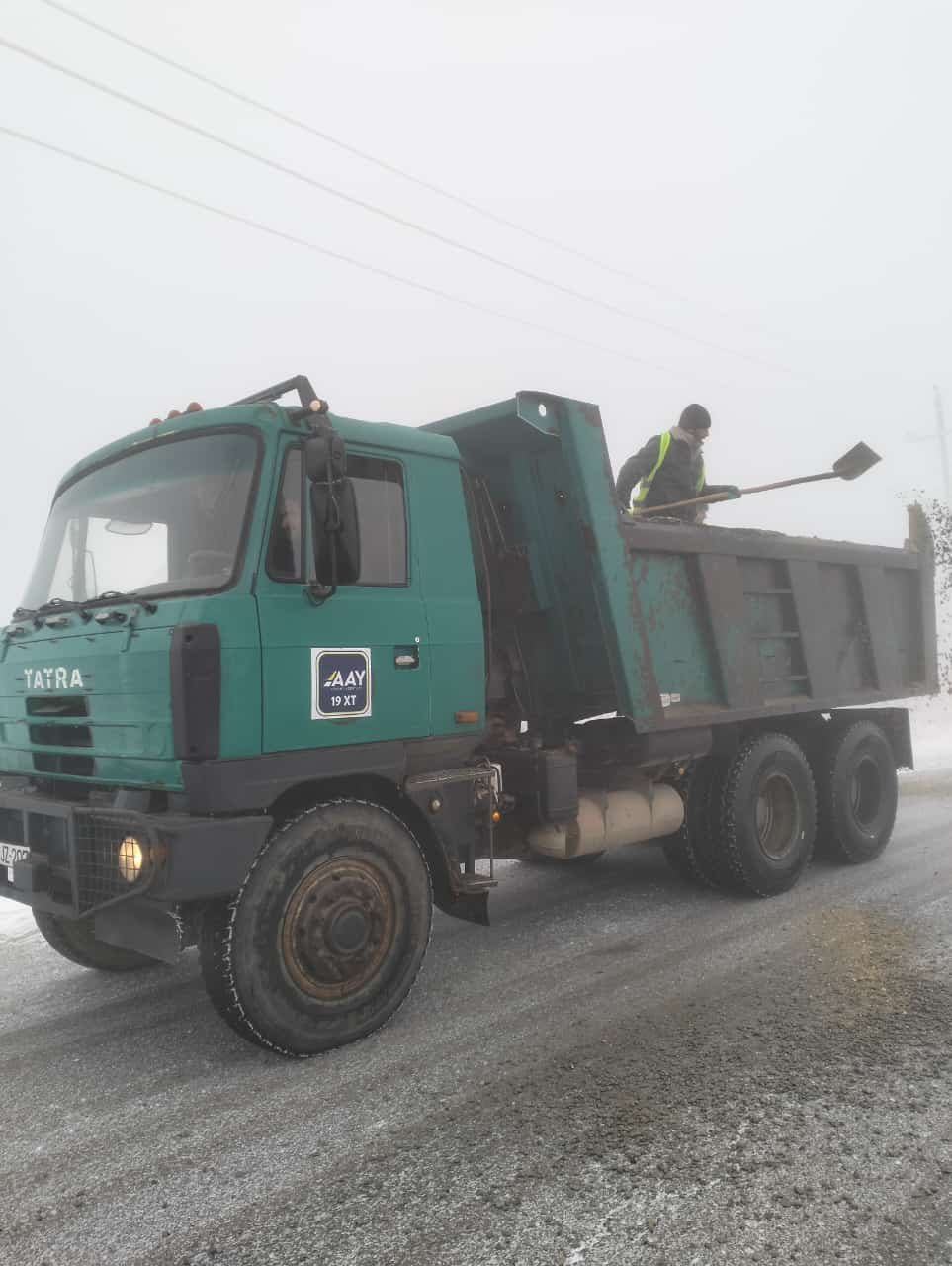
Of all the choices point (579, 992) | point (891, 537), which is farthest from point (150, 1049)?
point (891, 537)

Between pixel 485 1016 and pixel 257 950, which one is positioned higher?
pixel 257 950

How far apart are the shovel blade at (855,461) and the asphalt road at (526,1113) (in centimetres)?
283

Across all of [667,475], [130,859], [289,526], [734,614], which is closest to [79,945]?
[130,859]

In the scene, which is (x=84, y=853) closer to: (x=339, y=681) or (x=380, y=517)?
(x=339, y=681)

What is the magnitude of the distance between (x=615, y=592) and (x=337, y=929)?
2.35 metres

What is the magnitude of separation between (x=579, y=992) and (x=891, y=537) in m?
62.6

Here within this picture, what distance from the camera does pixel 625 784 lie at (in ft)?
18.9

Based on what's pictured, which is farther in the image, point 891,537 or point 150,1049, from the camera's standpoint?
point 891,537

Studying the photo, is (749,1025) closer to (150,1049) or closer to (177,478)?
(150,1049)

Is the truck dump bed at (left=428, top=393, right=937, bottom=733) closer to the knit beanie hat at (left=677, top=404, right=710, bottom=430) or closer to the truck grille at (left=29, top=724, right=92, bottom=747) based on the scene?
the knit beanie hat at (left=677, top=404, right=710, bottom=430)

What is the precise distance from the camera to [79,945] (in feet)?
16.0

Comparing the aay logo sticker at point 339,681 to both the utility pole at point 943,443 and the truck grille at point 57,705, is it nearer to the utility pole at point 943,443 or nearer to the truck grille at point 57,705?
the truck grille at point 57,705

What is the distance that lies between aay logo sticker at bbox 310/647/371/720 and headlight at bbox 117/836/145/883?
845 mm

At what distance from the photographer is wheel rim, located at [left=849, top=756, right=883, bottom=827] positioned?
23.2 feet
